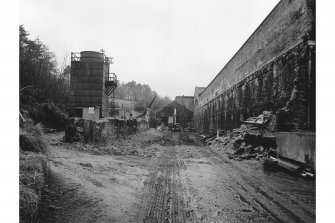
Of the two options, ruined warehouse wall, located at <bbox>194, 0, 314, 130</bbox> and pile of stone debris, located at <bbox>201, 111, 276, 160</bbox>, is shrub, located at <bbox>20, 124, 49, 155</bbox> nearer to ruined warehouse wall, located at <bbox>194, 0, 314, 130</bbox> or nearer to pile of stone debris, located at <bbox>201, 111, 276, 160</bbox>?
pile of stone debris, located at <bbox>201, 111, 276, 160</bbox>

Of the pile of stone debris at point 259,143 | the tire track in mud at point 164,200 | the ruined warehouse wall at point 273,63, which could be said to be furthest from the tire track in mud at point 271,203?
the ruined warehouse wall at point 273,63

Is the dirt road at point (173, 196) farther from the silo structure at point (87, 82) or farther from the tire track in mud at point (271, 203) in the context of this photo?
the silo structure at point (87, 82)

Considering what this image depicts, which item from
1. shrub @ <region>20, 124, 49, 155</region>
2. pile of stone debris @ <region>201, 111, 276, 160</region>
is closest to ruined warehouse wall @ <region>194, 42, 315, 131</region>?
pile of stone debris @ <region>201, 111, 276, 160</region>

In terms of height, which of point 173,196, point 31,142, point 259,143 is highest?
point 31,142

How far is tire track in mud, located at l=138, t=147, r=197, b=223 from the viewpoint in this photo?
3.09m

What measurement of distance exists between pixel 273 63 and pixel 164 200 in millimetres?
9365

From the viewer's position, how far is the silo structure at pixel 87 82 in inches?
979

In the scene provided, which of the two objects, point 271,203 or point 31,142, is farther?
point 31,142

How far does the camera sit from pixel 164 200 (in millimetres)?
3754

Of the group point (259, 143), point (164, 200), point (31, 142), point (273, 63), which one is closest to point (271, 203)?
point (164, 200)

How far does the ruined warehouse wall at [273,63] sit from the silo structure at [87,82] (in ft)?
49.3

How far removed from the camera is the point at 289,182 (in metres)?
5.05

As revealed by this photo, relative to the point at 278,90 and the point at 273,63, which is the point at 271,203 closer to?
the point at 278,90
